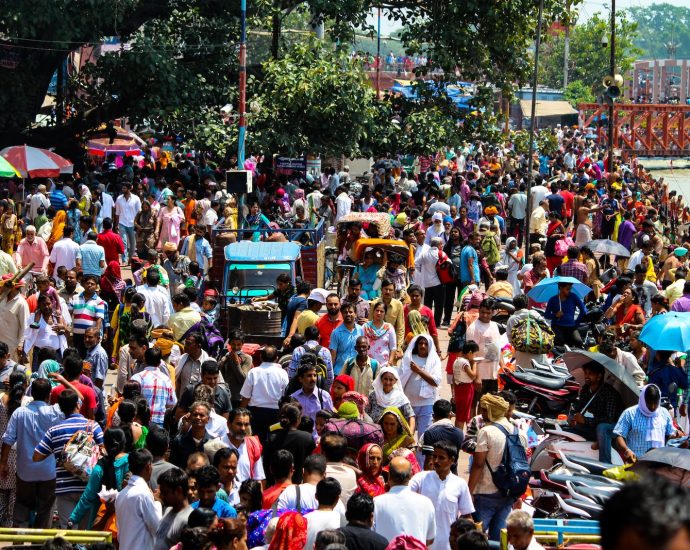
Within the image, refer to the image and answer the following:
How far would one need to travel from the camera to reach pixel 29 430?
9.05m

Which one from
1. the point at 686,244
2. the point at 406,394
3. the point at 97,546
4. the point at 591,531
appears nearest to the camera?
the point at 97,546

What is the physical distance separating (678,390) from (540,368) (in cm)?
151

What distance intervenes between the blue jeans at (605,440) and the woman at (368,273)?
5.10 m

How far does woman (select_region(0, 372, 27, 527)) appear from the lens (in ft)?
30.0

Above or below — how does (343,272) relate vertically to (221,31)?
below

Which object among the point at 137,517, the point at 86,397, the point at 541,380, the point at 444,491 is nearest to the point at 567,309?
the point at 541,380

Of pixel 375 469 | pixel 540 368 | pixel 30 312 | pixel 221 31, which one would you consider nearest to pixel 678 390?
pixel 540 368

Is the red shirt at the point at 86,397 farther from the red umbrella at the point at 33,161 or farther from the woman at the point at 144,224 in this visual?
the red umbrella at the point at 33,161

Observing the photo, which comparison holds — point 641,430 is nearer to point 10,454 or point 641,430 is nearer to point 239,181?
point 10,454

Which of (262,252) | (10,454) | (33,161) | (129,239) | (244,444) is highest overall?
(33,161)

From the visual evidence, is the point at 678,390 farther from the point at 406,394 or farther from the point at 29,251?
the point at 29,251

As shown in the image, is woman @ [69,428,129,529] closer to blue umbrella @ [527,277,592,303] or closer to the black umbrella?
the black umbrella

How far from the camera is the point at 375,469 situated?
26.9 ft

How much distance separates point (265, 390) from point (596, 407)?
2.76 meters
